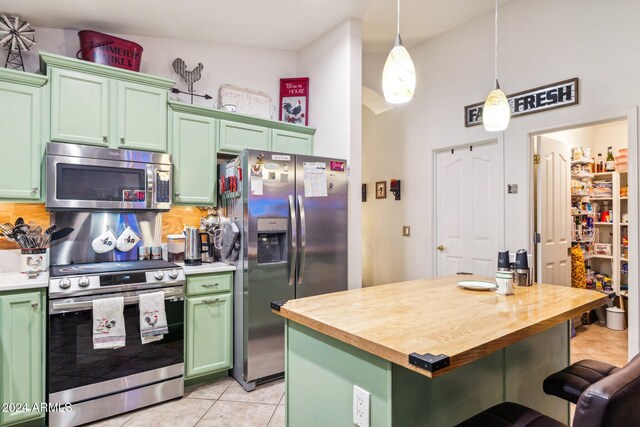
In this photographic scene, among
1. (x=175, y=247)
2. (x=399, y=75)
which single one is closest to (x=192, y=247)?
(x=175, y=247)

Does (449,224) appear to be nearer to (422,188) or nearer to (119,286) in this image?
(422,188)

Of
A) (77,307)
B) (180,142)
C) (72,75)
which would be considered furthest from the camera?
(180,142)

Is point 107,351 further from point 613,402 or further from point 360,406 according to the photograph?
point 613,402

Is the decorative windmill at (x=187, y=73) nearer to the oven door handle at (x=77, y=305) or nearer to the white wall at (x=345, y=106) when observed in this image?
the white wall at (x=345, y=106)

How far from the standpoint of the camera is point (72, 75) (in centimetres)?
257

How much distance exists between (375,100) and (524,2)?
2.00 m

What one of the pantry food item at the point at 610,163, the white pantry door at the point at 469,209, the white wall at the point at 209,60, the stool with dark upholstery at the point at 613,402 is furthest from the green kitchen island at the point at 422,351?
the pantry food item at the point at 610,163

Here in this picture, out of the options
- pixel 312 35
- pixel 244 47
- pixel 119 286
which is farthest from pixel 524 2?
pixel 119 286

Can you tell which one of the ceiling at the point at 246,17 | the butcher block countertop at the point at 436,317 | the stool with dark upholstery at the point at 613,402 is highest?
the ceiling at the point at 246,17

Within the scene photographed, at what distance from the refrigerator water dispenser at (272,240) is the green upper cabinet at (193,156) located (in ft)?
2.11

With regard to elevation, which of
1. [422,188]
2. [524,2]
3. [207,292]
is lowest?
[207,292]

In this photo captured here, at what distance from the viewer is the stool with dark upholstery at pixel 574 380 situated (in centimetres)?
155

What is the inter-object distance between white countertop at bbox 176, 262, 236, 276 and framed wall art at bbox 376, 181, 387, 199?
255cm

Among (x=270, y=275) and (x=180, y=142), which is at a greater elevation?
(x=180, y=142)
